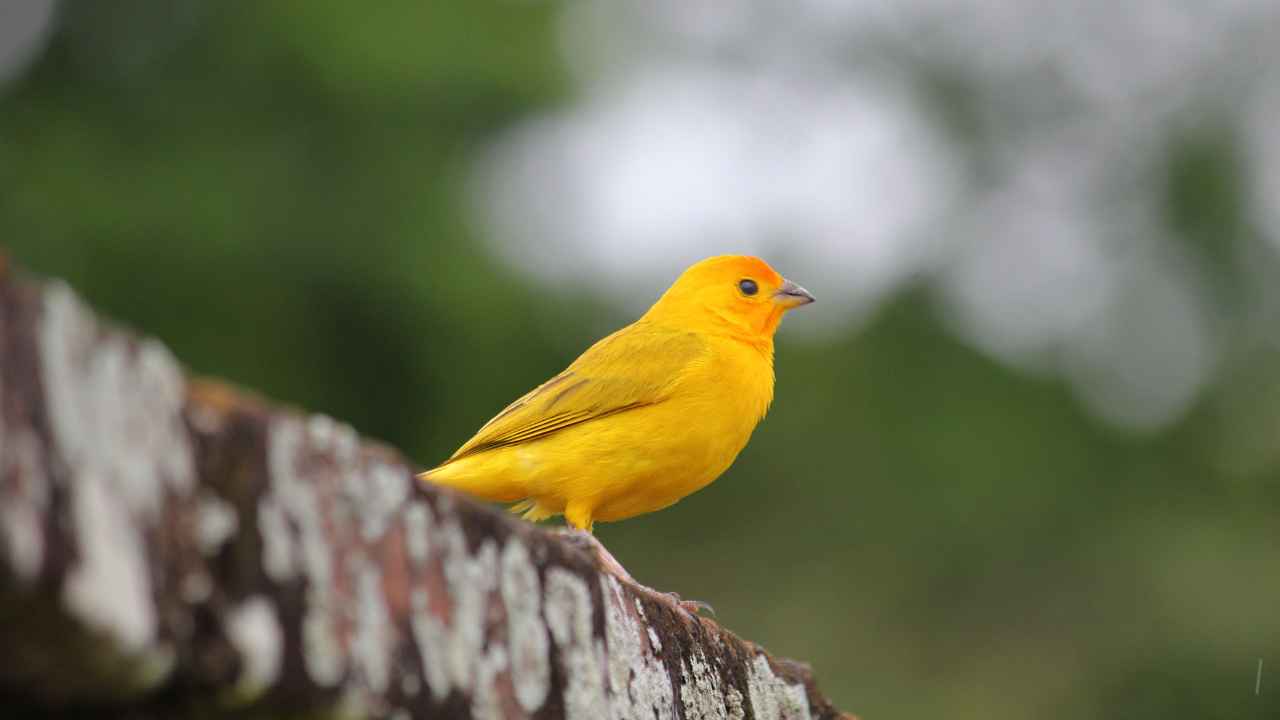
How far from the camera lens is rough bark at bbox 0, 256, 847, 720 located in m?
1.57

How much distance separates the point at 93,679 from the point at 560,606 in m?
0.92

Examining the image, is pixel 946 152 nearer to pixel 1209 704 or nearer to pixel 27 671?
pixel 1209 704

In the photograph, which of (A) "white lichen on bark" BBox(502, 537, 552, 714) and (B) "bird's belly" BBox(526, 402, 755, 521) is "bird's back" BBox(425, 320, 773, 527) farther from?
(A) "white lichen on bark" BBox(502, 537, 552, 714)

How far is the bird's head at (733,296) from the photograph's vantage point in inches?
250

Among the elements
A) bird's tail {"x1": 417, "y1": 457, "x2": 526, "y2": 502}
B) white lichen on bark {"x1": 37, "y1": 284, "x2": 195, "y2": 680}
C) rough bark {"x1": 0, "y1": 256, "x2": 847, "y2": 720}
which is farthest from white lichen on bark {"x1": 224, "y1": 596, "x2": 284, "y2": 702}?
bird's tail {"x1": 417, "y1": 457, "x2": 526, "y2": 502}

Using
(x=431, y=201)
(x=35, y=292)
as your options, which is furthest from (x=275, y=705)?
(x=431, y=201)

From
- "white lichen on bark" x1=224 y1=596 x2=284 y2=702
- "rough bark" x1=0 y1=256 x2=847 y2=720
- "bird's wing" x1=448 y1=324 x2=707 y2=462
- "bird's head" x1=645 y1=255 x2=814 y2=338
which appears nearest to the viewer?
"rough bark" x1=0 y1=256 x2=847 y2=720

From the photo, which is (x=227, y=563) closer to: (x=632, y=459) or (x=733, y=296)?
(x=632, y=459)

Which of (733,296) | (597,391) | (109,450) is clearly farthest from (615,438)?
(109,450)

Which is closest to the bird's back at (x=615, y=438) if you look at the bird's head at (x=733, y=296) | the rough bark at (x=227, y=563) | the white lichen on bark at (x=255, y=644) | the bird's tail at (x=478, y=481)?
the bird's tail at (x=478, y=481)

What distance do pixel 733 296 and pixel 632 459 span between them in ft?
4.84

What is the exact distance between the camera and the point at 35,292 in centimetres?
160

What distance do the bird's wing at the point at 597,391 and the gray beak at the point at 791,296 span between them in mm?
849

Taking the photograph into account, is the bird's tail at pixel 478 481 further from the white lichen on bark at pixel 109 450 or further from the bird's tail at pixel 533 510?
the white lichen on bark at pixel 109 450
